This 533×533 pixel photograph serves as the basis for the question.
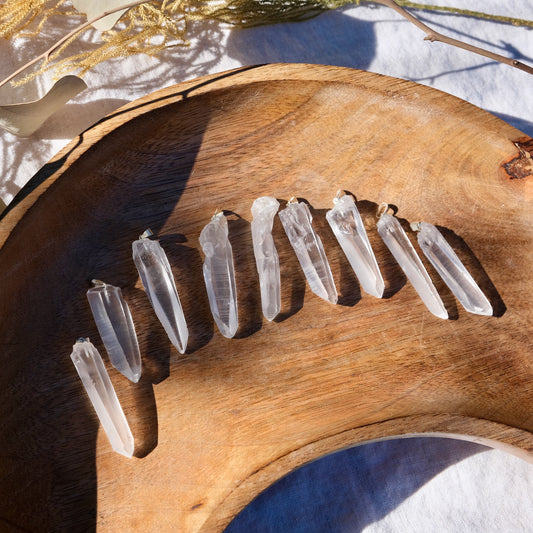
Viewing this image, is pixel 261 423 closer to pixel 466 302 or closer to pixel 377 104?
pixel 466 302

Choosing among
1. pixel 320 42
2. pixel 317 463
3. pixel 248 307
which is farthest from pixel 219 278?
pixel 320 42

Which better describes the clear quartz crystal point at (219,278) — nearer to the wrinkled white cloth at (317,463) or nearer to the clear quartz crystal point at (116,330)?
the clear quartz crystal point at (116,330)

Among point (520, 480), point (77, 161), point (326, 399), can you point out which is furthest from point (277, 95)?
point (520, 480)

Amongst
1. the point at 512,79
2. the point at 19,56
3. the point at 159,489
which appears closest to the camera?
the point at 159,489

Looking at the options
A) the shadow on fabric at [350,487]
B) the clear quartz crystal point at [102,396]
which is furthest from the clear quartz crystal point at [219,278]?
the shadow on fabric at [350,487]

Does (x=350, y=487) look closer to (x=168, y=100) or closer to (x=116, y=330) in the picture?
(x=116, y=330)

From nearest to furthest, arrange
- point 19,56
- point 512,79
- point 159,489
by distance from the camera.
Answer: point 159,489, point 19,56, point 512,79

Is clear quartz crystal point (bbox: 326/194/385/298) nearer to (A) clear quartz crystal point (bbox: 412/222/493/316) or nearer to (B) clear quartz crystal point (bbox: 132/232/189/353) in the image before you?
(A) clear quartz crystal point (bbox: 412/222/493/316)
